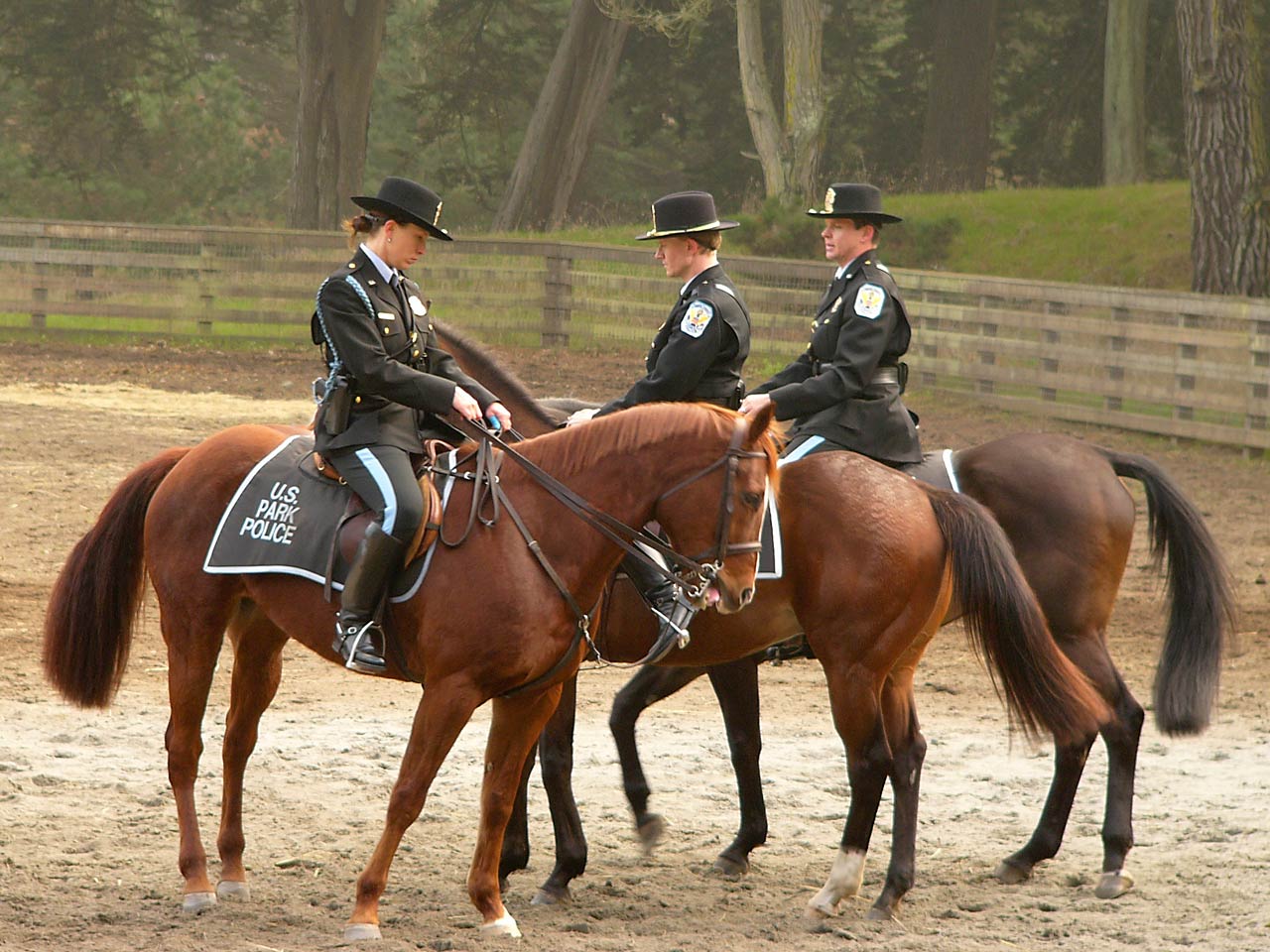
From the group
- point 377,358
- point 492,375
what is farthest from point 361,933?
point 492,375

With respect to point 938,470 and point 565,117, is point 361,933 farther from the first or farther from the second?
point 565,117

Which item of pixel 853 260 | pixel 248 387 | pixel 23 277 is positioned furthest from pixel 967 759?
pixel 23 277

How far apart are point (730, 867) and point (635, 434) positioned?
1.93m

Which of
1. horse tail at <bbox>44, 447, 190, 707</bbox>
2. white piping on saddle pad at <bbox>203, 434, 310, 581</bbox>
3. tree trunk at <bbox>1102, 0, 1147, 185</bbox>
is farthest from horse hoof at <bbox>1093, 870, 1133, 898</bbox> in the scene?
tree trunk at <bbox>1102, 0, 1147, 185</bbox>

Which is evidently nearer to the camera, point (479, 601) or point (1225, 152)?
point (479, 601)

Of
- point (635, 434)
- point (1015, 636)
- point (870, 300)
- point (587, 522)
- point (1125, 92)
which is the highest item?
point (1125, 92)

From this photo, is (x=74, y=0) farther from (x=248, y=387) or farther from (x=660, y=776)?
(x=660, y=776)

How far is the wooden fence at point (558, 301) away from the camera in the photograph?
16.5 m

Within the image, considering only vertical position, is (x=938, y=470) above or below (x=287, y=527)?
above

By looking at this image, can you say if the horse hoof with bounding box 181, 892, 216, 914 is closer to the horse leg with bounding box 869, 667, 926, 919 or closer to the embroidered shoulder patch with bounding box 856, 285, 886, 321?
the horse leg with bounding box 869, 667, 926, 919

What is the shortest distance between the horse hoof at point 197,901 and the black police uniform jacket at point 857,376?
2.77 m

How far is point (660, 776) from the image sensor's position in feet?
23.3

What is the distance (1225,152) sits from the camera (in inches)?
679

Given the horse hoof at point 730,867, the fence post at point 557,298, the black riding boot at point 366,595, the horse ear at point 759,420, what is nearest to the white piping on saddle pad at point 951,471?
the horse hoof at point 730,867
